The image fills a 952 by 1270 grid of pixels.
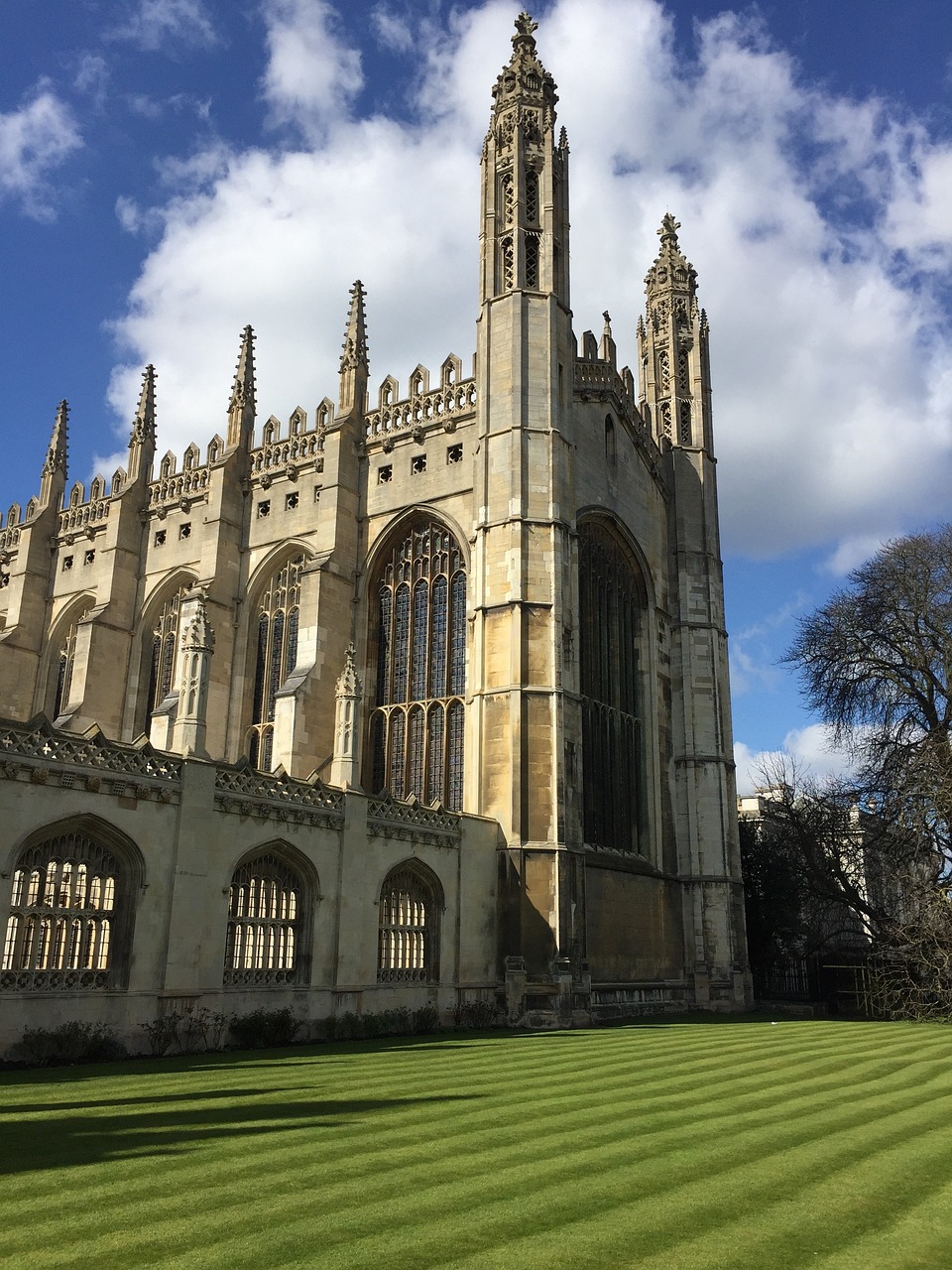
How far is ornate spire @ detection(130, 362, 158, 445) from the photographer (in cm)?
3597

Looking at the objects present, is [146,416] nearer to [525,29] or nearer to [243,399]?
[243,399]

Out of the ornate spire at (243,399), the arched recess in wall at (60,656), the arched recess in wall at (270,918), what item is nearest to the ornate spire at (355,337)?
the ornate spire at (243,399)

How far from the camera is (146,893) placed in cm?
1511

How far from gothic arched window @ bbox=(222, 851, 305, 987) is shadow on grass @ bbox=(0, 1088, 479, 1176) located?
6537mm

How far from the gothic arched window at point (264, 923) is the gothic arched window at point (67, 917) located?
6.48 ft

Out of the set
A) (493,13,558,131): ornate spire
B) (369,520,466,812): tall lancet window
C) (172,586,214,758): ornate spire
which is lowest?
(172,586,214,758): ornate spire

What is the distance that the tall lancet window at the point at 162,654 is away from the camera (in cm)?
3291

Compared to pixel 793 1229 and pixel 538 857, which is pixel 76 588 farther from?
pixel 793 1229

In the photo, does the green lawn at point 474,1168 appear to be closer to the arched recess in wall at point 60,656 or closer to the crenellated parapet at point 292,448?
the crenellated parapet at point 292,448

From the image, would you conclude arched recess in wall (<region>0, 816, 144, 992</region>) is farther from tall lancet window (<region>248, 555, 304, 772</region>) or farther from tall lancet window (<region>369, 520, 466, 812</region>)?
tall lancet window (<region>248, 555, 304, 772</region>)

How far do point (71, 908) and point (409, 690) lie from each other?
45.0 ft

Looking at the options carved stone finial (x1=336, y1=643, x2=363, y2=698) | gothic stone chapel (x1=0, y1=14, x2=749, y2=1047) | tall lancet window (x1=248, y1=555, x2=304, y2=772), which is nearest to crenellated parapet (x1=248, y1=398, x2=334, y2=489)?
gothic stone chapel (x1=0, y1=14, x2=749, y2=1047)

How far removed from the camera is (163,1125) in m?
8.34

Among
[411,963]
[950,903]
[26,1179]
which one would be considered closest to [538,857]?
[411,963]
